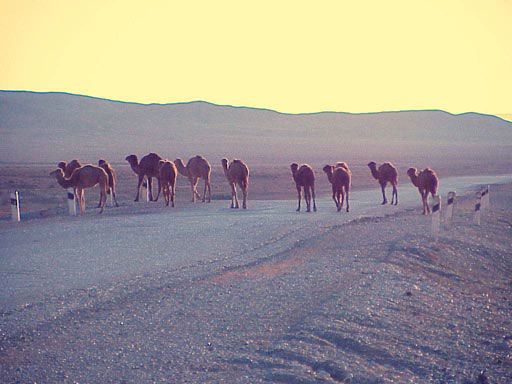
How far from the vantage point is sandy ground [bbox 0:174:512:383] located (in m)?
9.02

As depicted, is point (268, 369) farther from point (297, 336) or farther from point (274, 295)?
point (274, 295)

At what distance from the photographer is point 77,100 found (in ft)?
591

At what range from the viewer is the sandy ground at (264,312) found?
9023mm

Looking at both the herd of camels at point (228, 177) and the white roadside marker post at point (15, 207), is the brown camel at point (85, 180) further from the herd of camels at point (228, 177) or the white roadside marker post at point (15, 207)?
the white roadside marker post at point (15, 207)

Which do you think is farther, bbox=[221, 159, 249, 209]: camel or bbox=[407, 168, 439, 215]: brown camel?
bbox=[221, 159, 249, 209]: camel

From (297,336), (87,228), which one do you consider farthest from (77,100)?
(297,336)

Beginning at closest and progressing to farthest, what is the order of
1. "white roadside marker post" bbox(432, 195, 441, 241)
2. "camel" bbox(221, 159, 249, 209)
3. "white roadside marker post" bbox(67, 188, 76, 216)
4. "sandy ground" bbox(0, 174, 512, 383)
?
"sandy ground" bbox(0, 174, 512, 383) → "white roadside marker post" bbox(432, 195, 441, 241) → "white roadside marker post" bbox(67, 188, 76, 216) → "camel" bbox(221, 159, 249, 209)

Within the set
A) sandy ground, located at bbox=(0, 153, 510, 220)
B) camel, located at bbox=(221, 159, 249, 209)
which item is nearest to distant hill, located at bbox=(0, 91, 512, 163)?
sandy ground, located at bbox=(0, 153, 510, 220)

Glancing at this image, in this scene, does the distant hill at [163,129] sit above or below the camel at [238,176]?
above

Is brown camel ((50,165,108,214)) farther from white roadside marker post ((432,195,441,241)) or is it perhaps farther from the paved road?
white roadside marker post ((432,195,441,241))

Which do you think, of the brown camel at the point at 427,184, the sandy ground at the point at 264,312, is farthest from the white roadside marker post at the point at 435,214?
the brown camel at the point at 427,184

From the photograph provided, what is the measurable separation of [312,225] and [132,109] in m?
165

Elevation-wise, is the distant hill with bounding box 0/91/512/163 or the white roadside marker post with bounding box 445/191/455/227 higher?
the distant hill with bounding box 0/91/512/163

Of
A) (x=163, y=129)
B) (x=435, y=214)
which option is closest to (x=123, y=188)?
(x=435, y=214)
